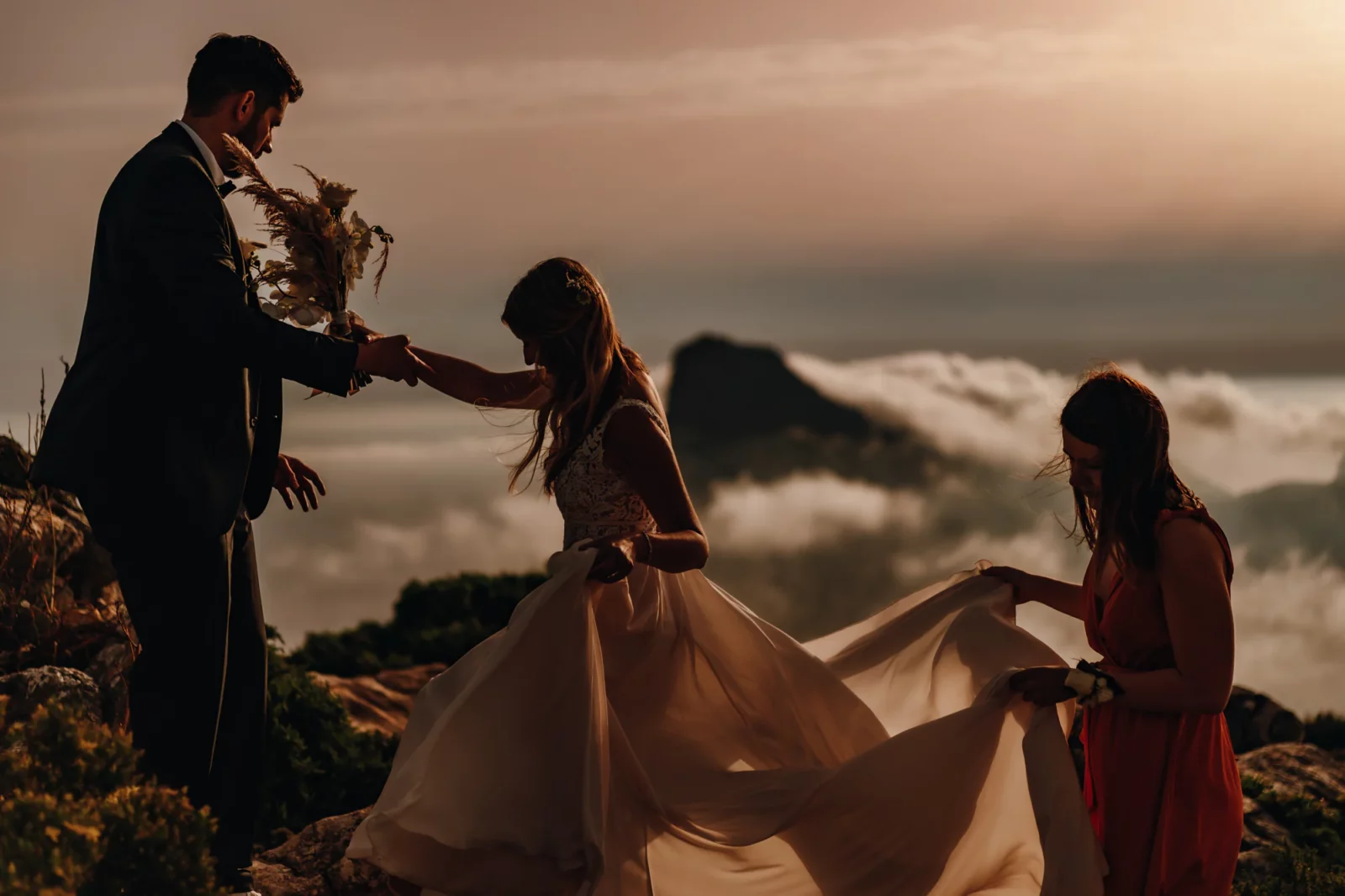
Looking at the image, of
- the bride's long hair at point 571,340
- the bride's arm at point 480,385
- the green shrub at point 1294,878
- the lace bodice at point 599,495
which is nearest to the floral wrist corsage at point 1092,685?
the lace bodice at point 599,495

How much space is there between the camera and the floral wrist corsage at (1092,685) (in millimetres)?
3744

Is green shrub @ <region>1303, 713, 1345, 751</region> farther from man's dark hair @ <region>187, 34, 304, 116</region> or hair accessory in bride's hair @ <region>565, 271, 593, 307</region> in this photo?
man's dark hair @ <region>187, 34, 304, 116</region>

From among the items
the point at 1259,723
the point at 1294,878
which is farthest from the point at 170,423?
the point at 1259,723

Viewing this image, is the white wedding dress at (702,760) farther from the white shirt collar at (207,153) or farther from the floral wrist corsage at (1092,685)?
the white shirt collar at (207,153)

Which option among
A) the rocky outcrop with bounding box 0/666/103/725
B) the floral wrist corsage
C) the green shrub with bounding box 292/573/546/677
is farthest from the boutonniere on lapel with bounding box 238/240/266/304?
the green shrub with bounding box 292/573/546/677

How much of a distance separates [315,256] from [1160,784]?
327 cm

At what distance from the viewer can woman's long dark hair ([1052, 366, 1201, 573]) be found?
3.70 meters

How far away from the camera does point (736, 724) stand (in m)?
4.46

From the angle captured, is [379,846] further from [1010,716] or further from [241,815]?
[1010,716]

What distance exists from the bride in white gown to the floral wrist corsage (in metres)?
0.11

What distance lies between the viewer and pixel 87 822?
327cm

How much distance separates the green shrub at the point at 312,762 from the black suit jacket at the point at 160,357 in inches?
105

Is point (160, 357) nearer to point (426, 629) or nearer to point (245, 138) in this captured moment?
point (245, 138)

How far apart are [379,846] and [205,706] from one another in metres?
0.83
